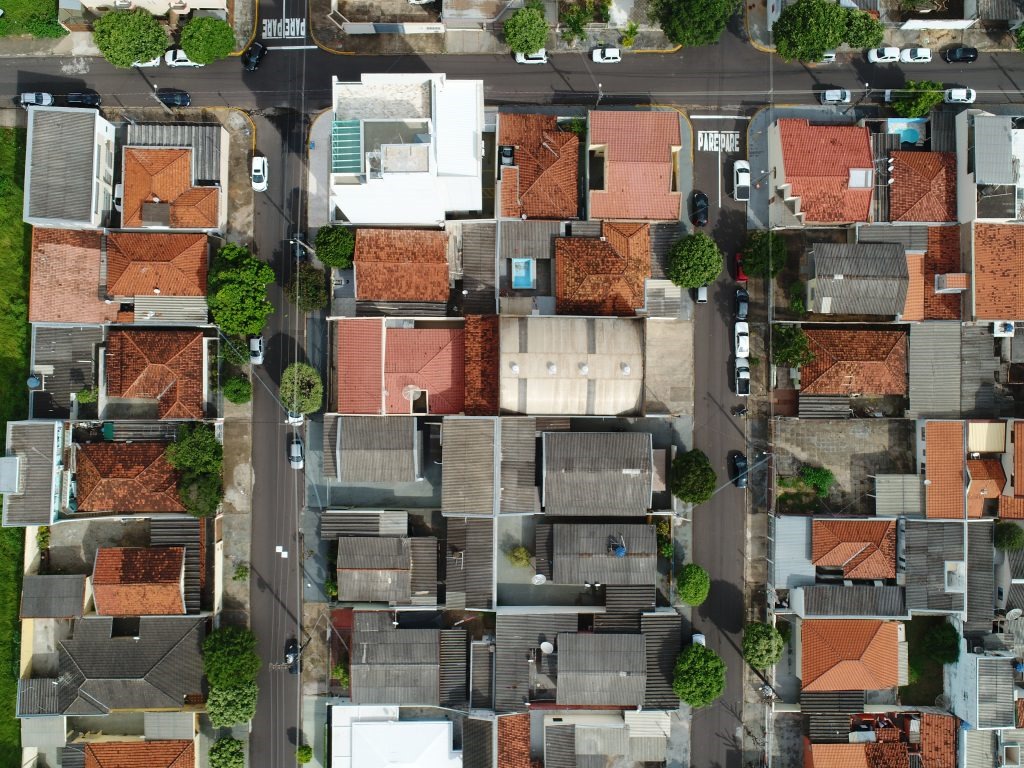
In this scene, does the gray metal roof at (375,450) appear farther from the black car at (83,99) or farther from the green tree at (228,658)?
the black car at (83,99)

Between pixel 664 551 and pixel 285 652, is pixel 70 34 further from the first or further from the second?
pixel 664 551

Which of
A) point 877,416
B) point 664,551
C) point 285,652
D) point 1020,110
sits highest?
point 1020,110

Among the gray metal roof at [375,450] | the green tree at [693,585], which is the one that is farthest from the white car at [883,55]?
the gray metal roof at [375,450]

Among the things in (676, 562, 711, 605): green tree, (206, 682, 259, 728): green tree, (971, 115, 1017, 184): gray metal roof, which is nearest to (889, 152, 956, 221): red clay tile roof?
(971, 115, 1017, 184): gray metal roof

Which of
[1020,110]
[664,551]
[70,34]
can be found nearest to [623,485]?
[664,551]

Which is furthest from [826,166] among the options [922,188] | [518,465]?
[518,465]

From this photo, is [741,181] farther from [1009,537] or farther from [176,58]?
[176,58]
